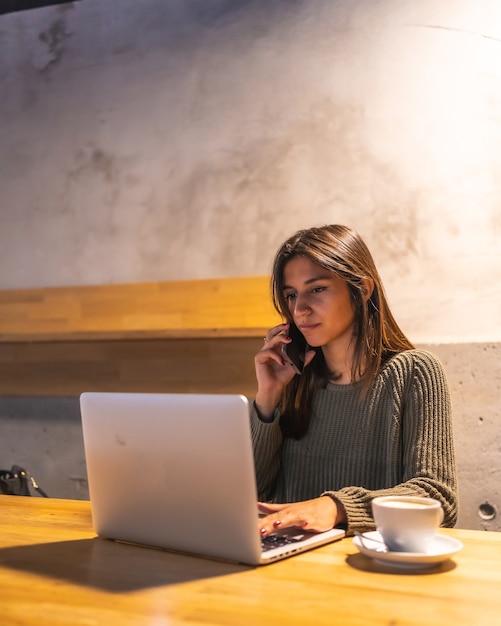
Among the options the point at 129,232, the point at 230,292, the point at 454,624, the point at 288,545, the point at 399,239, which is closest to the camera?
the point at 454,624

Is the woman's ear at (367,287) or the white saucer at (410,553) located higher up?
the woman's ear at (367,287)

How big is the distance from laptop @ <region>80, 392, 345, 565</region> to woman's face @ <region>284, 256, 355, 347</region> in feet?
2.25

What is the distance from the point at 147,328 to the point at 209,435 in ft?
6.10

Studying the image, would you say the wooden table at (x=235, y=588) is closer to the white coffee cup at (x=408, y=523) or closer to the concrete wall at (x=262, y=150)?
the white coffee cup at (x=408, y=523)

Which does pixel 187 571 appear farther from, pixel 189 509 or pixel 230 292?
pixel 230 292

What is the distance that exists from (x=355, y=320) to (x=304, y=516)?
0.77 metres

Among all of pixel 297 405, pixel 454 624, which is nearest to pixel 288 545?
pixel 454 624

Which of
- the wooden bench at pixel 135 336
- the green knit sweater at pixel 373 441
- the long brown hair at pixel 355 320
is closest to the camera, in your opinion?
the green knit sweater at pixel 373 441

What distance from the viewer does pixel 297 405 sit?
205 cm

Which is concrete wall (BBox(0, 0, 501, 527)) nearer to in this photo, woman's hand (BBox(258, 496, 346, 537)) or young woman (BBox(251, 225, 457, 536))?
young woman (BBox(251, 225, 457, 536))

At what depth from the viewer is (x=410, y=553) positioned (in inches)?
46.1

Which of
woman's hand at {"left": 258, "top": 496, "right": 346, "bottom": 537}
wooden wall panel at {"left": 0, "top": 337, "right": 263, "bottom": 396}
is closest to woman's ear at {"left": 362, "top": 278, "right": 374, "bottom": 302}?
woman's hand at {"left": 258, "top": 496, "right": 346, "bottom": 537}

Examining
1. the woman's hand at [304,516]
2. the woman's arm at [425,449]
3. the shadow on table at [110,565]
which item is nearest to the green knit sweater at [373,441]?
the woman's arm at [425,449]

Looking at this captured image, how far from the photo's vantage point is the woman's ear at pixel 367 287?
2.01 m
